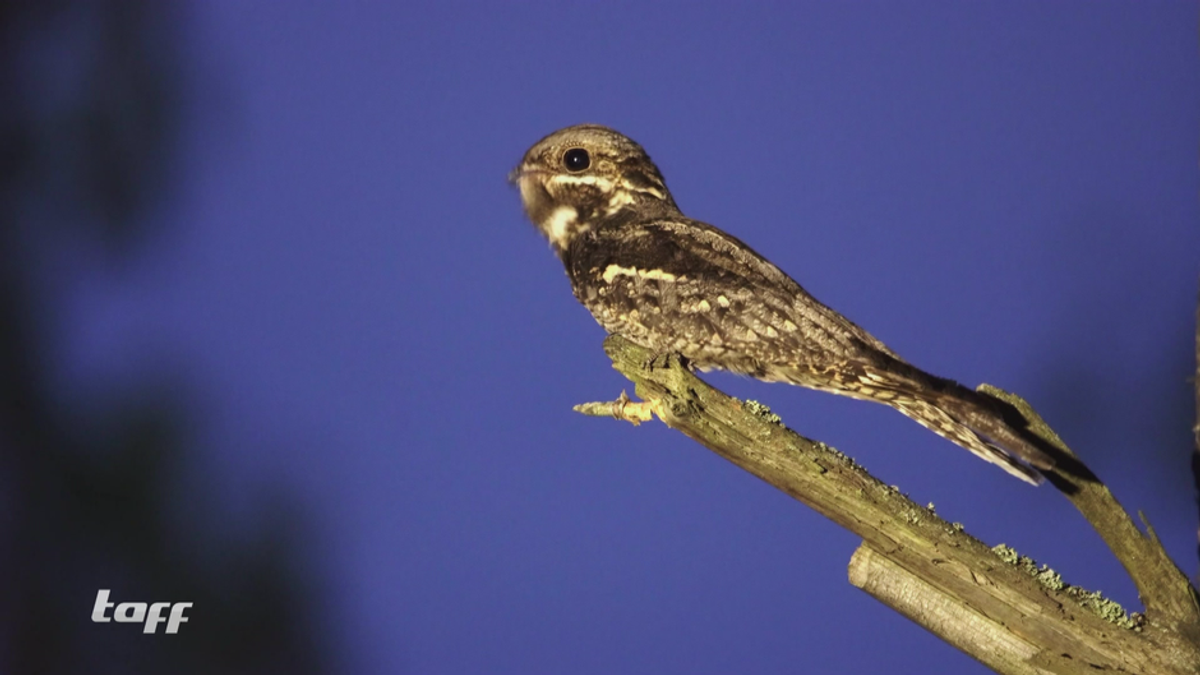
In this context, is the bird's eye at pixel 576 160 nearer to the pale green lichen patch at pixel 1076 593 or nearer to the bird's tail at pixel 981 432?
the bird's tail at pixel 981 432

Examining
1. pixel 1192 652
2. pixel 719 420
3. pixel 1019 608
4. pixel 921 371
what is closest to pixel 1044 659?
pixel 1019 608

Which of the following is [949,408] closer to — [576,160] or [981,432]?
[981,432]

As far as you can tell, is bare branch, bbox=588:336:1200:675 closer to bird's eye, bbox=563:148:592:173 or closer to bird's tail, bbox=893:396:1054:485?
bird's tail, bbox=893:396:1054:485

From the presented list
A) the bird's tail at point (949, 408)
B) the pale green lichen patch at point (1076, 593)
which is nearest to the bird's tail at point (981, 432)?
the bird's tail at point (949, 408)

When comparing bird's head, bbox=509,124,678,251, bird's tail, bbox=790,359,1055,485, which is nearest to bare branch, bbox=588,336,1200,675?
bird's tail, bbox=790,359,1055,485

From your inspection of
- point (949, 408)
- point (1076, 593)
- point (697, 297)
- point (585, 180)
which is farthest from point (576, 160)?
point (1076, 593)

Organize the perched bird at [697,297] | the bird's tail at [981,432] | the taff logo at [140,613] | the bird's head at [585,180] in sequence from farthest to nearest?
the taff logo at [140,613] → the bird's head at [585,180] → the perched bird at [697,297] → the bird's tail at [981,432]

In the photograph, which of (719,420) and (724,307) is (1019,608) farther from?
(724,307)
